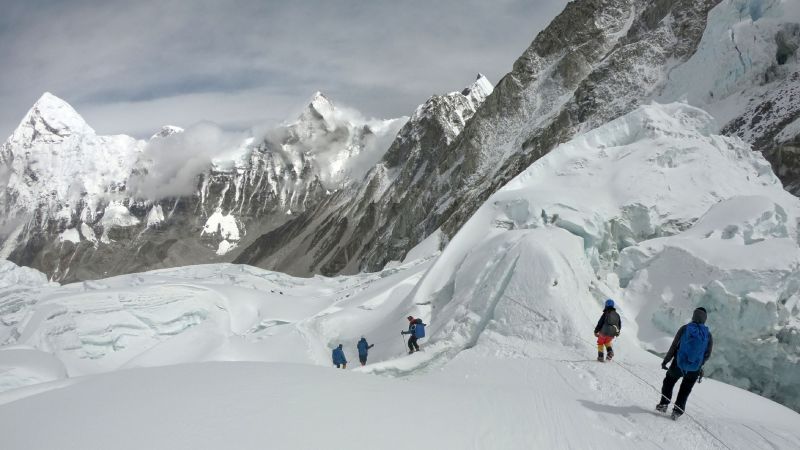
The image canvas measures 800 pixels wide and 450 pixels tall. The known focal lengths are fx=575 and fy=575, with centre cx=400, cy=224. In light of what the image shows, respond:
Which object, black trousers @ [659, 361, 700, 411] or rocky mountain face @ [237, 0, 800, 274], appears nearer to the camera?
black trousers @ [659, 361, 700, 411]

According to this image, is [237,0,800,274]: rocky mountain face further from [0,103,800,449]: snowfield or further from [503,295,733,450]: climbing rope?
[503,295,733,450]: climbing rope

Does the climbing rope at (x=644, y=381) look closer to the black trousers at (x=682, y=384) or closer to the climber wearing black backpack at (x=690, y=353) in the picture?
the black trousers at (x=682, y=384)

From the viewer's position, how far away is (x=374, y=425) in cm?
629

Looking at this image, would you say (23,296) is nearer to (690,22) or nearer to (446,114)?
(690,22)

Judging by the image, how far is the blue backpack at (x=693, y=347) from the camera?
7.64 m

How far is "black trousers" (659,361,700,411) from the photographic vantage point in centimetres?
776

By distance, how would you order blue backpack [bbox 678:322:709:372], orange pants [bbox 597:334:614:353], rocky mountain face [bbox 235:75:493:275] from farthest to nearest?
rocky mountain face [bbox 235:75:493:275] → orange pants [bbox 597:334:614:353] → blue backpack [bbox 678:322:709:372]

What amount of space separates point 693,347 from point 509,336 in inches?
229

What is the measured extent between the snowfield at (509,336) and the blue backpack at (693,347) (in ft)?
2.52

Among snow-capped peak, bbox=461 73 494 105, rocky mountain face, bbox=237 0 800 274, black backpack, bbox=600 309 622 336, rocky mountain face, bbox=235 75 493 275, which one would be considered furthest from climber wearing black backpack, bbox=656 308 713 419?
snow-capped peak, bbox=461 73 494 105

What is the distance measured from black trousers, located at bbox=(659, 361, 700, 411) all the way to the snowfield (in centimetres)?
30

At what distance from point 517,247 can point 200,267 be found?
138 ft

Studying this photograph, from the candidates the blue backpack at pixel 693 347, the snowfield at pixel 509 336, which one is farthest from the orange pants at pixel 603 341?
the blue backpack at pixel 693 347

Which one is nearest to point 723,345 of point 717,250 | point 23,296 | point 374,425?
point 717,250
